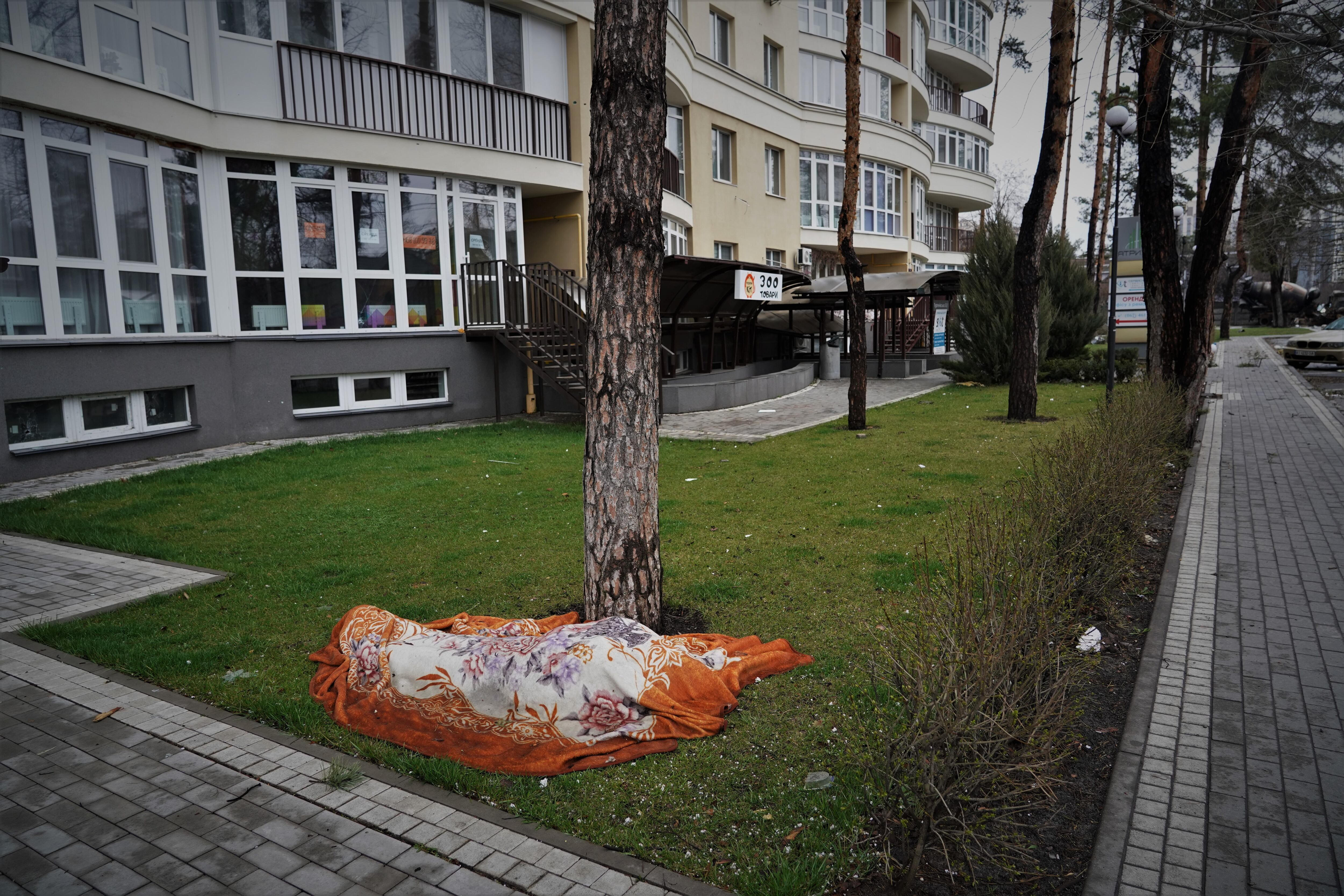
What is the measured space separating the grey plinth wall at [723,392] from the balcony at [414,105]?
5.23m

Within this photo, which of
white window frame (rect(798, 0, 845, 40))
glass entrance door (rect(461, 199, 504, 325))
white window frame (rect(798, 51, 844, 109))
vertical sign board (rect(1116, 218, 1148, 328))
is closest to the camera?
glass entrance door (rect(461, 199, 504, 325))

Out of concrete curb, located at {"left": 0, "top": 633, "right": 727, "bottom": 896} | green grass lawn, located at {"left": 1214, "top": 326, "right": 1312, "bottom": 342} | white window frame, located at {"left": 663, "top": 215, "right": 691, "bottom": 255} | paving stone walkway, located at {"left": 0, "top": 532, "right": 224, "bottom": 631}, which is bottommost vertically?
concrete curb, located at {"left": 0, "top": 633, "right": 727, "bottom": 896}

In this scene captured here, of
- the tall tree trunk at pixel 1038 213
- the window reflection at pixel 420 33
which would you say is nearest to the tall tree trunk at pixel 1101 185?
the tall tree trunk at pixel 1038 213

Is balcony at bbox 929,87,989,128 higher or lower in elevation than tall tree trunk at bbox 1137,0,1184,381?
higher

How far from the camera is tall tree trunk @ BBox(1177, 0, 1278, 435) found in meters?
10.9

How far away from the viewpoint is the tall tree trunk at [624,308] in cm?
505

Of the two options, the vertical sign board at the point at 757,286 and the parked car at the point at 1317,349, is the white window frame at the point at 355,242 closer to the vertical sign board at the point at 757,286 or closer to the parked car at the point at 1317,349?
the vertical sign board at the point at 757,286

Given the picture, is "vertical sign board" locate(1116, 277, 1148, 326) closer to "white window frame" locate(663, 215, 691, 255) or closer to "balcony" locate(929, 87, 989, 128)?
"white window frame" locate(663, 215, 691, 255)

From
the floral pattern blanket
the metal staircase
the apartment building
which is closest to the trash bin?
the apartment building

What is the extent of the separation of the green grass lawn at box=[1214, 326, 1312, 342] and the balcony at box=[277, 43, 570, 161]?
3507cm

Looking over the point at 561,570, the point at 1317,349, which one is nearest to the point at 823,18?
the point at 1317,349

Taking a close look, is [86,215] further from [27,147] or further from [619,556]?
[619,556]

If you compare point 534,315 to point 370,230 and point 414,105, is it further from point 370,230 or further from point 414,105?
point 414,105

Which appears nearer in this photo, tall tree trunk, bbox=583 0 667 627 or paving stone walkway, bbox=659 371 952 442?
tall tree trunk, bbox=583 0 667 627
